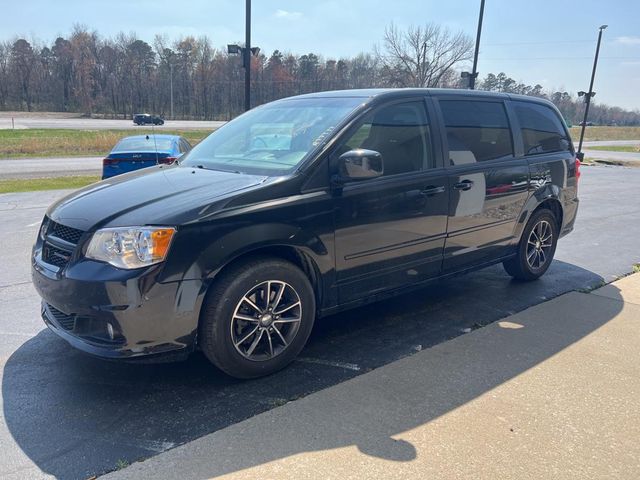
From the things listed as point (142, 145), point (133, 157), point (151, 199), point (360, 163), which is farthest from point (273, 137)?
point (142, 145)

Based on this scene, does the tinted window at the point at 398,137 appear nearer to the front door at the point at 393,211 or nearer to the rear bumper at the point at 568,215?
the front door at the point at 393,211

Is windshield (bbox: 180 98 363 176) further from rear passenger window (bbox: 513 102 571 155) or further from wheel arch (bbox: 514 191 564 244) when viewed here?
wheel arch (bbox: 514 191 564 244)

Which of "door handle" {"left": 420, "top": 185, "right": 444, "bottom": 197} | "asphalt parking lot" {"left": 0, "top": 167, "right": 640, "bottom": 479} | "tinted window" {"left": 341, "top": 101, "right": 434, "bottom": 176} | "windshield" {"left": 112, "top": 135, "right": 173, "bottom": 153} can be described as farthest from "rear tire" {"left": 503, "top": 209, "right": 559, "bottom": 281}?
"windshield" {"left": 112, "top": 135, "right": 173, "bottom": 153}

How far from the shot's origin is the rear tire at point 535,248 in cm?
536

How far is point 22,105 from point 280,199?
8907cm

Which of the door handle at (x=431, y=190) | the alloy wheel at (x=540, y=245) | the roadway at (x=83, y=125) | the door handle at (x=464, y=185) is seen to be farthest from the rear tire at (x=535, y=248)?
the roadway at (x=83, y=125)

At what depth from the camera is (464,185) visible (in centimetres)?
436

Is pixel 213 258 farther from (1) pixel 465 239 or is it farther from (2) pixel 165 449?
(1) pixel 465 239

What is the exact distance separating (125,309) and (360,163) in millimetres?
1721

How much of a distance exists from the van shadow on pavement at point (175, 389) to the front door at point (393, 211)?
1.54ft

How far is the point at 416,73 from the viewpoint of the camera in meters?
45.7

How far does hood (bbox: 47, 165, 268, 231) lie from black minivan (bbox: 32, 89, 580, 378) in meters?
0.01

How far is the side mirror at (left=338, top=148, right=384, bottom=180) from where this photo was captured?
133 inches

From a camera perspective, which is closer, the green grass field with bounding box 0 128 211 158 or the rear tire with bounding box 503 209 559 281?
the rear tire with bounding box 503 209 559 281
